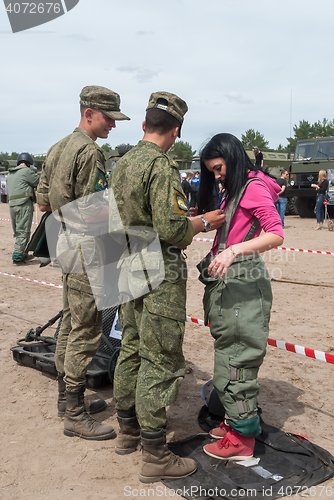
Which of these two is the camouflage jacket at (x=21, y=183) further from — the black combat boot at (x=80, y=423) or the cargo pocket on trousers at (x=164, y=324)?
the cargo pocket on trousers at (x=164, y=324)

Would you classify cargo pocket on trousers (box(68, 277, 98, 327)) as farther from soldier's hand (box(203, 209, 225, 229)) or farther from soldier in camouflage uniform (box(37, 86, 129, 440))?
soldier's hand (box(203, 209, 225, 229))

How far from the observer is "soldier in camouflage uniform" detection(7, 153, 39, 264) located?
9.68m

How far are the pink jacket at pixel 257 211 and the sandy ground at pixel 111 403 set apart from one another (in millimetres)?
1520

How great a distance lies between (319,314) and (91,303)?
3912mm

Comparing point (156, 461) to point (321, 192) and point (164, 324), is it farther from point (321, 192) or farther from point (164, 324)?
point (321, 192)

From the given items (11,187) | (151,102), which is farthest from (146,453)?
(11,187)

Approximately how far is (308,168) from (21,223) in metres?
12.1

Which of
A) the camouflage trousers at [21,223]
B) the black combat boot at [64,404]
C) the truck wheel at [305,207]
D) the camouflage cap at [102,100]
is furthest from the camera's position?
the truck wheel at [305,207]

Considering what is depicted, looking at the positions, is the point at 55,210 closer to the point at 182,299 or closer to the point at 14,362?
the point at 182,299

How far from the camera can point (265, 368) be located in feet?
14.7

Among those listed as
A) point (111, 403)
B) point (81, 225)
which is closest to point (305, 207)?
point (111, 403)

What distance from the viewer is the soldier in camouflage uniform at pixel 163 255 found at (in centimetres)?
257

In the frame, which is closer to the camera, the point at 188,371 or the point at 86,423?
the point at 86,423

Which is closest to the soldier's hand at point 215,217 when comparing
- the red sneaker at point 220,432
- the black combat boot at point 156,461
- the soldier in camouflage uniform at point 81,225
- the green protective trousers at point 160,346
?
the green protective trousers at point 160,346
